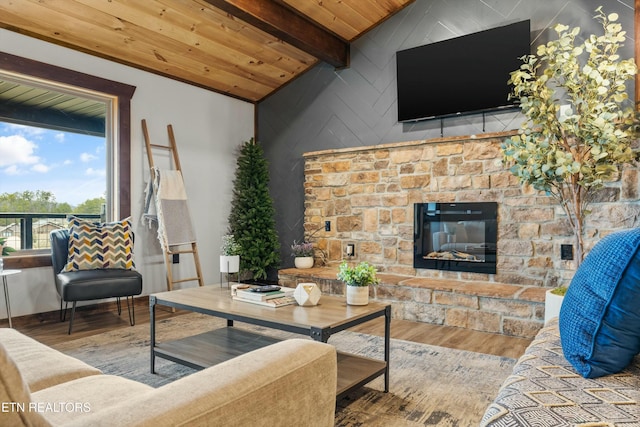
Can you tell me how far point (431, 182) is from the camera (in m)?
4.22

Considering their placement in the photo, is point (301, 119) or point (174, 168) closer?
point (174, 168)

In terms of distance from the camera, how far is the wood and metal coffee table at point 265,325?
1995mm

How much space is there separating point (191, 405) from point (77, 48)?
162 inches

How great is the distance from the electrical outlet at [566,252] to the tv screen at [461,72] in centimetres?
129

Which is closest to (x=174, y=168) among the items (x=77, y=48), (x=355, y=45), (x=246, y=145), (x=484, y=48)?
(x=246, y=145)

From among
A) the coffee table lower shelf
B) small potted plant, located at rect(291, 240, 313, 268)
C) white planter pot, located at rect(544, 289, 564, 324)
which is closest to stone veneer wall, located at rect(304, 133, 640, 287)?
Answer: small potted plant, located at rect(291, 240, 313, 268)

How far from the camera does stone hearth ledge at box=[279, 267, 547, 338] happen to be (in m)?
3.29

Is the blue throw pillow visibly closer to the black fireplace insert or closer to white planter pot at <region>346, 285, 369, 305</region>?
white planter pot at <region>346, 285, 369, 305</region>

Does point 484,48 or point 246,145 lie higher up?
point 484,48

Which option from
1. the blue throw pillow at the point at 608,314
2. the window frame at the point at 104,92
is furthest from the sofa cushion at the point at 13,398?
the window frame at the point at 104,92

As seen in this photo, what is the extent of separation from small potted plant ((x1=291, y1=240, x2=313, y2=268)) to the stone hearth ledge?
57 centimetres

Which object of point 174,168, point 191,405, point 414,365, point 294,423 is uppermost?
point 174,168

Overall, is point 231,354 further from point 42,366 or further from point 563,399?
point 563,399

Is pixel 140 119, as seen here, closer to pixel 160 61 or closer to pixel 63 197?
pixel 160 61
